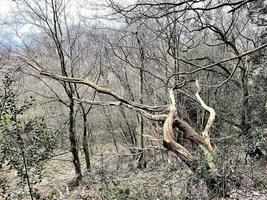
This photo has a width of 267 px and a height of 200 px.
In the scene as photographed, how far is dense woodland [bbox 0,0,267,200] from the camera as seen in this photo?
5562 mm

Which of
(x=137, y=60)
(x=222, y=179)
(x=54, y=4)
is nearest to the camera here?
(x=222, y=179)

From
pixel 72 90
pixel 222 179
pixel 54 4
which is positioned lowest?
pixel 222 179

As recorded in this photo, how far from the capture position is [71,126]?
1080cm

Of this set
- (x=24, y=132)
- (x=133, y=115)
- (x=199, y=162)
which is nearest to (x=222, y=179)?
(x=199, y=162)

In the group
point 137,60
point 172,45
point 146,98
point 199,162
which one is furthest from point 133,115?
point 199,162

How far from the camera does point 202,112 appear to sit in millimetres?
13562

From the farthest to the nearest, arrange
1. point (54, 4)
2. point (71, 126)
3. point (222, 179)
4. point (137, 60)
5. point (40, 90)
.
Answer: point (137, 60), point (40, 90), point (71, 126), point (54, 4), point (222, 179)

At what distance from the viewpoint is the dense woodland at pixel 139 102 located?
5.56 m

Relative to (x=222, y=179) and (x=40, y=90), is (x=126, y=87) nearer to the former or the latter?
(x=40, y=90)

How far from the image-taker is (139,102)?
12414mm

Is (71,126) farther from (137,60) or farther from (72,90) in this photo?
(137,60)

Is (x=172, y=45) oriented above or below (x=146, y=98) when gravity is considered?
above

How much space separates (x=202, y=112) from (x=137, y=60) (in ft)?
11.2

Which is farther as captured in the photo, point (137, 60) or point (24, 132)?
point (137, 60)
